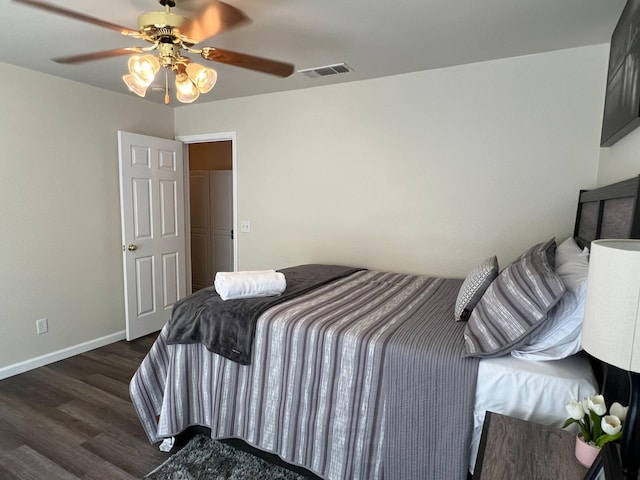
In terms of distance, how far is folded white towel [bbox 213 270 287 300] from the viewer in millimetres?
2143

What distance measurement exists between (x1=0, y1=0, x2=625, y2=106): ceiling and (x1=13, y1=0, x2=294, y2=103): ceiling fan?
0.59ft

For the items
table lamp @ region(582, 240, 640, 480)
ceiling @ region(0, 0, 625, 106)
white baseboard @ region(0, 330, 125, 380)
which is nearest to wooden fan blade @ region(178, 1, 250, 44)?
ceiling @ region(0, 0, 625, 106)

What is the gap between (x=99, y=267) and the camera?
141 inches

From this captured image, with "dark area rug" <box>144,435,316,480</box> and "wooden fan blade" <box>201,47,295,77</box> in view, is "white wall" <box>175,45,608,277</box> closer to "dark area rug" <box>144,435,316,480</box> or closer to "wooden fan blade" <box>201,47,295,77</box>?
"wooden fan blade" <box>201,47,295,77</box>

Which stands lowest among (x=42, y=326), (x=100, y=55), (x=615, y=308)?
(x=42, y=326)

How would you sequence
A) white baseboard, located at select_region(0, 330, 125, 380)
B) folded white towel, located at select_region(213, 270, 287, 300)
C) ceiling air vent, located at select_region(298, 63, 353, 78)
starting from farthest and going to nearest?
white baseboard, located at select_region(0, 330, 125, 380)
ceiling air vent, located at select_region(298, 63, 353, 78)
folded white towel, located at select_region(213, 270, 287, 300)

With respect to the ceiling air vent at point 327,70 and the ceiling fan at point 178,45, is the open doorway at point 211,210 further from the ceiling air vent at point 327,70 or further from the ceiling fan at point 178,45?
the ceiling fan at point 178,45

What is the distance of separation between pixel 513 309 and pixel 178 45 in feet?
6.34

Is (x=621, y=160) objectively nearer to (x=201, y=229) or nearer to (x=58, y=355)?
(x=58, y=355)

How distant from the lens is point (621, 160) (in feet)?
6.23

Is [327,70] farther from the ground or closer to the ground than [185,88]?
farther from the ground

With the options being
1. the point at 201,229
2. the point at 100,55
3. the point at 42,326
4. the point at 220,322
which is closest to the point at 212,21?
the point at 100,55

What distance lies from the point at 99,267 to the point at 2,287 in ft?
2.52

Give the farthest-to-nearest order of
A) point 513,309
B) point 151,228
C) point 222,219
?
point 222,219 → point 151,228 → point 513,309
